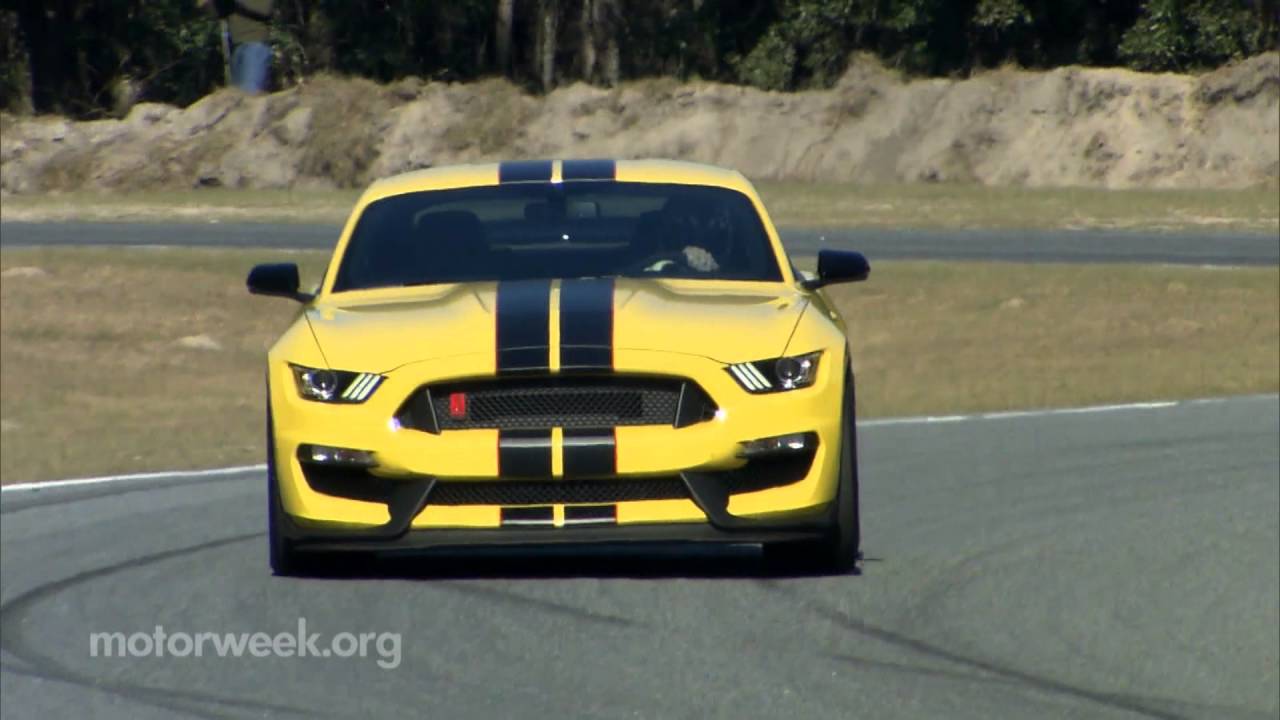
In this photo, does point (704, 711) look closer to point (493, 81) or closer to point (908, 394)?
point (908, 394)

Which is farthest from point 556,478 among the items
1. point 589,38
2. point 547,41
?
point 589,38

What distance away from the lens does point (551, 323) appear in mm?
4227

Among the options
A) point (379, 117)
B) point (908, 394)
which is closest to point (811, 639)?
point (908, 394)

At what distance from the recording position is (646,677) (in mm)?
21641

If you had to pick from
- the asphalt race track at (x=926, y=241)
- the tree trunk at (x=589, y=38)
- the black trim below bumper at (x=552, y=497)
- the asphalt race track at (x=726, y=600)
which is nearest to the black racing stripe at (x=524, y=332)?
the black trim below bumper at (x=552, y=497)

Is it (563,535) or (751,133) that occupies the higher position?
(563,535)

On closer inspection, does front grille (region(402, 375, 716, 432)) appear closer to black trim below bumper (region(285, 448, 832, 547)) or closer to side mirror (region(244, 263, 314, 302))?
black trim below bumper (region(285, 448, 832, 547))

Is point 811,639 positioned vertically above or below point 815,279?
below

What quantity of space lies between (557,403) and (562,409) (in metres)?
0.02

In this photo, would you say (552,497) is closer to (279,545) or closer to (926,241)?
(279,545)

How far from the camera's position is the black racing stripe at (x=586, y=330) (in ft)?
13.5

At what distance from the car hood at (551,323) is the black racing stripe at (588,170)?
0.24 metres

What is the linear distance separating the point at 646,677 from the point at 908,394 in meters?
6.71

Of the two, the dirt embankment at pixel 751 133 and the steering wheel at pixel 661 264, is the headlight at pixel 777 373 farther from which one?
the dirt embankment at pixel 751 133
